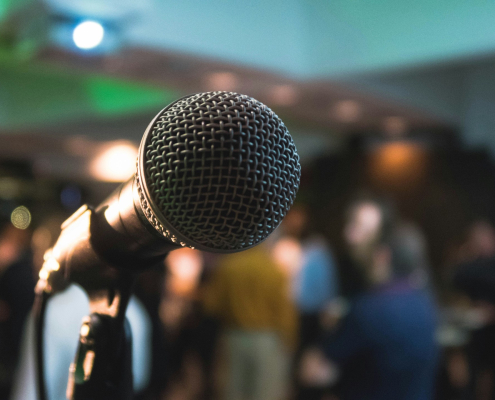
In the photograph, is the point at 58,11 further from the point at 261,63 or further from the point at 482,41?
the point at 482,41

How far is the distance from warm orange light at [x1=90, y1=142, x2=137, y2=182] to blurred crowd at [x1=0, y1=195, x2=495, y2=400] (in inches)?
63.7

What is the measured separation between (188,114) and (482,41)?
344 cm

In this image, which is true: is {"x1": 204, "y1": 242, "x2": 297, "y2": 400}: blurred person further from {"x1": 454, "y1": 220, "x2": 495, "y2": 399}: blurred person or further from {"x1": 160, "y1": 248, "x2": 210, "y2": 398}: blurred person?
{"x1": 454, "y1": 220, "x2": 495, "y2": 399}: blurred person

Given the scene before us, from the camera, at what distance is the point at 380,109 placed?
575 centimetres

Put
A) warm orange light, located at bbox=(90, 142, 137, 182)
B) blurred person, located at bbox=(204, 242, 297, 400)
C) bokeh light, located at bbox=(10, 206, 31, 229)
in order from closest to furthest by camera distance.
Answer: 1. blurred person, located at bbox=(204, 242, 297, 400)
2. warm orange light, located at bbox=(90, 142, 137, 182)
3. bokeh light, located at bbox=(10, 206, 31, 229)

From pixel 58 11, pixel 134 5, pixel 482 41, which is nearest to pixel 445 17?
pixel 482 41

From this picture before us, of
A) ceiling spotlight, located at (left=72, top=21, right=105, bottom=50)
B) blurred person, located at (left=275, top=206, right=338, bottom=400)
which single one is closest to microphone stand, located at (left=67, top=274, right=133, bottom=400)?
ceiling spotlight, located at (left=72, top=21, right=105, bottom=50)

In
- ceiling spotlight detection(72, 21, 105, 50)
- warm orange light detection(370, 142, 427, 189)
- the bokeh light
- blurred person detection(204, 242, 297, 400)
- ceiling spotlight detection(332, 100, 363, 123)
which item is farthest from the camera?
the bokeh light

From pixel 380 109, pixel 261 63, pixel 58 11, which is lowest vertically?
pixel 380 109

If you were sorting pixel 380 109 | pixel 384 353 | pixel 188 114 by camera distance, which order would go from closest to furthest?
pixel 188 114 → pixel 384 353 → pixel 380 109

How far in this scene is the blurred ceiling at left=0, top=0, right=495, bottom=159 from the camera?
138 inches

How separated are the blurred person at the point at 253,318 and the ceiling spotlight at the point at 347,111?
1986mm

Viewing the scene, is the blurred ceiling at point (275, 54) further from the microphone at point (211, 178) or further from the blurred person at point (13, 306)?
the microphone at point (211, 178)

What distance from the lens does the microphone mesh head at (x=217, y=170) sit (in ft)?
1.95
